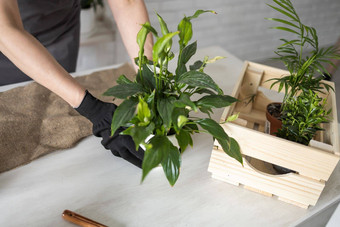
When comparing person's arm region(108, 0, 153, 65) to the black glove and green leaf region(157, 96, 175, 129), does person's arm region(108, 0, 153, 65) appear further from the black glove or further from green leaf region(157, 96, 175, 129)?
green leaf region(157, 96, 175, 129)

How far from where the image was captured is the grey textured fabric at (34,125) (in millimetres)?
805

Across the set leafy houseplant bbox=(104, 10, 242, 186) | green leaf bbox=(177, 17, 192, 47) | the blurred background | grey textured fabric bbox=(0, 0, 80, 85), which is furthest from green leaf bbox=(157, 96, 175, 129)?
the blurred background

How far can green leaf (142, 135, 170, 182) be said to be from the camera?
0.51 metres

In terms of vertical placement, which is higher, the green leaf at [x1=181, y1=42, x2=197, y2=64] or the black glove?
the green leaf at [x1=181, y1=42, x2=197, y2=64]

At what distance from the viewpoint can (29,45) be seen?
31.6 inches

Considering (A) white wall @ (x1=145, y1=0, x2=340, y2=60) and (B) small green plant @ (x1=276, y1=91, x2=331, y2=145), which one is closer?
(B) small green plant @ (x1=276, y1=91, x2=331, y2=145)

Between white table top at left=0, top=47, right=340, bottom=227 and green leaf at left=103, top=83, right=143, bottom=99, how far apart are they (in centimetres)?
26

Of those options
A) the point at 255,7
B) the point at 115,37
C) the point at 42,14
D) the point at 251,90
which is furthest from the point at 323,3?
the point at 42,14

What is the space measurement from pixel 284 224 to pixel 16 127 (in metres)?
0.73

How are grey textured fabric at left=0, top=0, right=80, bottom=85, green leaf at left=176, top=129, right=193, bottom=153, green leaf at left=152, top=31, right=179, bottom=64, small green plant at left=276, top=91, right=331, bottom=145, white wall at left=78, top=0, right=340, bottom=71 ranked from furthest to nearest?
white wall at left=78, top=0, right=340, bottom=71 < grey textured fabric at left=0, top=0, right=80, bottom=85 < small green plant at left=276, top=91, right=331, bottom=145 < green leaf at left=176, top=129, right=193, bottom=153 < green leaf at left=152, top=31, right=179, bottom=64

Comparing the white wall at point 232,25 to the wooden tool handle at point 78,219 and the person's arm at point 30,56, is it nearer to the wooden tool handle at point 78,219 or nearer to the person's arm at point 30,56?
the person's arm at point 30,56

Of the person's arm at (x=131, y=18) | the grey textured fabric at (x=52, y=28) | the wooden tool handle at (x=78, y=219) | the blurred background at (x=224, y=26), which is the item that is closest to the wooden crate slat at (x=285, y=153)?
the wooden tool handle at (x=78, y=219)

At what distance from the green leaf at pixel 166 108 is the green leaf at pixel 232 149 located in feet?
0.44

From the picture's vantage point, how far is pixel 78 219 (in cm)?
64
